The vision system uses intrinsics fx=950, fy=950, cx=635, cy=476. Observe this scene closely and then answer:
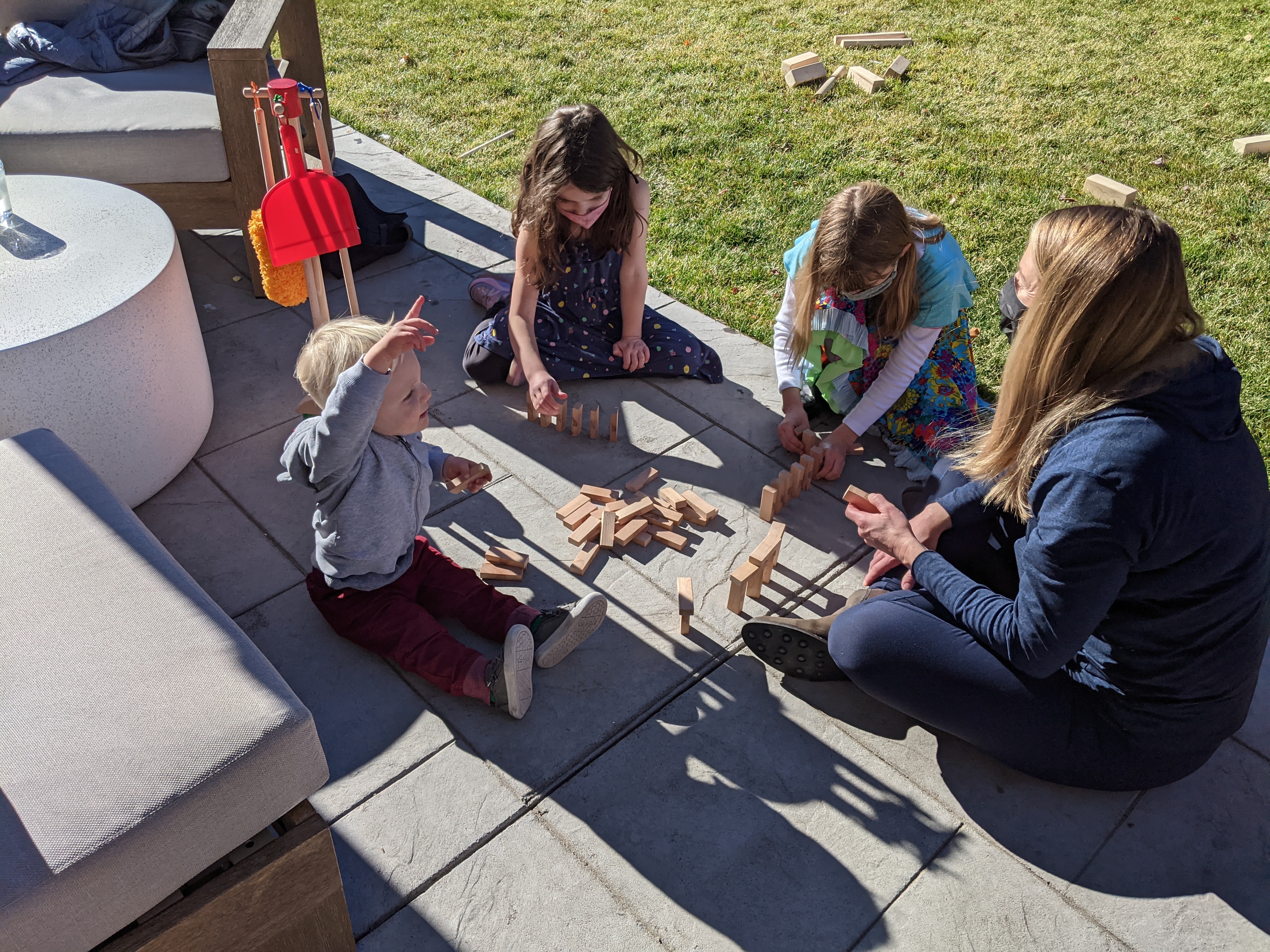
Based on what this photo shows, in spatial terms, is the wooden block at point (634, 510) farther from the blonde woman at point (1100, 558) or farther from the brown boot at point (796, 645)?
the blonde woman at point (1100, 558)

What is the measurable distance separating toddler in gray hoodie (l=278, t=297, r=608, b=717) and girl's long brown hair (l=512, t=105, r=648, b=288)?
1.16 m

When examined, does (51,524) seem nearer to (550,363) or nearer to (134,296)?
(134,296)

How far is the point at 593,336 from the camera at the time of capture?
450cm

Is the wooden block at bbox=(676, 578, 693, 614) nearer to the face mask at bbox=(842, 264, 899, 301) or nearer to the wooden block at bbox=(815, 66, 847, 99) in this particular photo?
the face mask at bbox=(842, 264, 899, 301)

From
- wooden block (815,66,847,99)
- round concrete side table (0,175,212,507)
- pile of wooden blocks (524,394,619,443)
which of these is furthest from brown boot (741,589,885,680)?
wooden block (815,66,847,99)

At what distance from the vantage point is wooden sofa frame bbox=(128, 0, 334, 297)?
4172mm

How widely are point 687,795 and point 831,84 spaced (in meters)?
6.08

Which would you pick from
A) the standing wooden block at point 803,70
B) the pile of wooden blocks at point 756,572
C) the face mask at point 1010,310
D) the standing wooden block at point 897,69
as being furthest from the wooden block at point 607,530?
the standing wooden block at point 897,69

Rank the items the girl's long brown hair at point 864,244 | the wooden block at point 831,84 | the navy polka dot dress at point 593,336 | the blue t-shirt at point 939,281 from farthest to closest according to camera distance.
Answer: the wooden block at point 831,84
the navy polka dot dress at point 593,336
the blue t-shirt at point 939,281
the girl's long brown hair at point 864,244

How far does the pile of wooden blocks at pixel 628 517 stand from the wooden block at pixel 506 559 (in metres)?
0.18

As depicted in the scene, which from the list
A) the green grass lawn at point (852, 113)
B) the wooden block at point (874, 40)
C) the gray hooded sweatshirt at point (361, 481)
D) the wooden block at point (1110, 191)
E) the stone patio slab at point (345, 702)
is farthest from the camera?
the wooden block at point (874, 40)

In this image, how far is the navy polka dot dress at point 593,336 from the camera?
4.40 m

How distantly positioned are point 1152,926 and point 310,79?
5754mm

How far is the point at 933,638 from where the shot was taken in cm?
278
